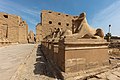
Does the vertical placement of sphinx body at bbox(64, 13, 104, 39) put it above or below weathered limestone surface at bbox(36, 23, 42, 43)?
below

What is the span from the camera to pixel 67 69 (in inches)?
102

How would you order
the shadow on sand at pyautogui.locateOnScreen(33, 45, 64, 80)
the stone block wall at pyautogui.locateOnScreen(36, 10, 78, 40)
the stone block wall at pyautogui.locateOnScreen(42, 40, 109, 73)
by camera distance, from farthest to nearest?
the stone block wall at pyautogui.locateOnScreen(36, 10, 78, 40), the shadow on sand at pyautogui.locateOnScreen(33, 45, 64, 80), the stone block wall at pyautogui.locateOnScreen(42, 40, 109, 73)

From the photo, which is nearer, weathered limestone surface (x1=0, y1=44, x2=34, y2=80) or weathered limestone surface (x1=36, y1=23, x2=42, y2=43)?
weathered limestone surface (x1=0, y1=44, x2=34, y2=80)

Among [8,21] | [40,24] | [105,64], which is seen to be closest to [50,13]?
[40,24]

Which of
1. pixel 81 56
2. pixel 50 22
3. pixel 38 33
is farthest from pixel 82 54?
pixel 50 22

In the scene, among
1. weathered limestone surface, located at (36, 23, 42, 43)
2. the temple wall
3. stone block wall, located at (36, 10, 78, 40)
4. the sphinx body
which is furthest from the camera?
the temple wall

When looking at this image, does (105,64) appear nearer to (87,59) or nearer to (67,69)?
(87,59)

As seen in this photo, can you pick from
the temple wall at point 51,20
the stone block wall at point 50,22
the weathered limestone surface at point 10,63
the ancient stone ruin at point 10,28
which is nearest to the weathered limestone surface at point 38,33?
the stone block wall at point 50,22

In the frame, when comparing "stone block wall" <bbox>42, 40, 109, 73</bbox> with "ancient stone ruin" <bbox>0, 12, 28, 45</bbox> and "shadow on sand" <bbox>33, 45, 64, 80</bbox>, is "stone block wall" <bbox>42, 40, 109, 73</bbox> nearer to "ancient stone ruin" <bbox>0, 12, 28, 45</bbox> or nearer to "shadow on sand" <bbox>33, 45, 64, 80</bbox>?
"shadow on sand" <bbox>33, 45, 64, 80</bbox>

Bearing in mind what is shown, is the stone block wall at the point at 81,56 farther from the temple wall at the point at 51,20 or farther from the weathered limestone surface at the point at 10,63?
the temple wall at the point at 51,20

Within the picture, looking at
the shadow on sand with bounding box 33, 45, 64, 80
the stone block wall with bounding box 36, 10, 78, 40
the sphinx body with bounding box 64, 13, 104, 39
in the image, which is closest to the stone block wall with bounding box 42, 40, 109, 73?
the shadow on sand with bounding box 33, 45, 64, 80

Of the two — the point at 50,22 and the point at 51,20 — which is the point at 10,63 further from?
the point at 50,22

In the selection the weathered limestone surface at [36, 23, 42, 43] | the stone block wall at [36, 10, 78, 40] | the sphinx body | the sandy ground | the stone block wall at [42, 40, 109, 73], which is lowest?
the sandy ground

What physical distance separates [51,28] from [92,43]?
2197cm
